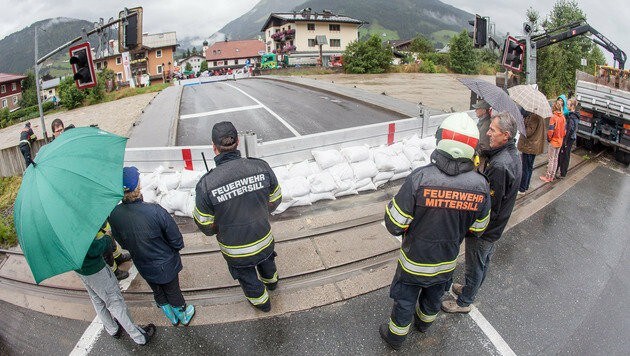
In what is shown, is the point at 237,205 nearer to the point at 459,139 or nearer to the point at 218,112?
the point at 459,139

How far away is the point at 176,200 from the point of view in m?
5.04

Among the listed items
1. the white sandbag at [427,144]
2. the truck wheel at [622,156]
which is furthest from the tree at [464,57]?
the white sandbag at [427,144]

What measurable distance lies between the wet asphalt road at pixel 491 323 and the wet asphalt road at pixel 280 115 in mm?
6332

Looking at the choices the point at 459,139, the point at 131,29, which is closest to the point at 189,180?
the point at 459,139

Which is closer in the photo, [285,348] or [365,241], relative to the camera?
[285,348]

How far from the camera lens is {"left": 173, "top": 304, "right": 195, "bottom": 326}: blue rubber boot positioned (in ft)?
10.8

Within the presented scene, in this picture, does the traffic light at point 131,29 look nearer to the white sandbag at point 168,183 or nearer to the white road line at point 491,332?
the white sandbag at point 168,183

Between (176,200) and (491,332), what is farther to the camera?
(176,200)

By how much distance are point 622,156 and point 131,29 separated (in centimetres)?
1239

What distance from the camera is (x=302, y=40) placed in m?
53.4

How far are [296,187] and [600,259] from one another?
4.12 meters

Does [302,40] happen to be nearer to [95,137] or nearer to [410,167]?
[410,167]

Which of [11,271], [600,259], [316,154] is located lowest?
[600,259]

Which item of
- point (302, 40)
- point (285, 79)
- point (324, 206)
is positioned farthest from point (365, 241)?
point (302, 40)
